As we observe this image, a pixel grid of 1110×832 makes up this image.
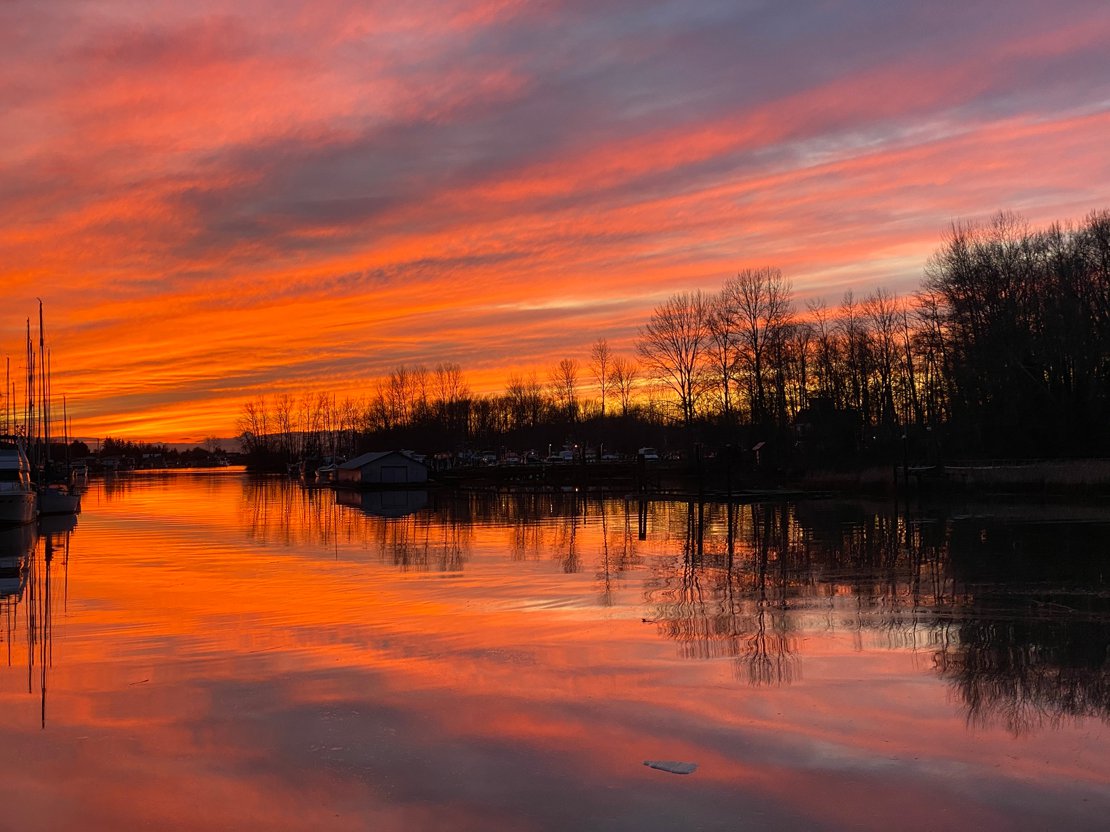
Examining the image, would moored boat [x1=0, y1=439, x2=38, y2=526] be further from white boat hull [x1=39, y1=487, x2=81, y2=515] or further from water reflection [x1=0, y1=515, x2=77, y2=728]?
white boat hull [x1=39, y1=487, x2=81, y2=515]

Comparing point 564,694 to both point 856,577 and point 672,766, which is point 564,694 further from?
point 856,577

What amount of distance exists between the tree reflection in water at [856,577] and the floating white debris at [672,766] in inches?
124

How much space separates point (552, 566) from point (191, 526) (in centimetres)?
2285

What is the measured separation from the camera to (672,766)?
9.05 meters

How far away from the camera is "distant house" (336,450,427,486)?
85.8 metres

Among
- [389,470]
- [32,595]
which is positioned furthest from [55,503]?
[389,470]

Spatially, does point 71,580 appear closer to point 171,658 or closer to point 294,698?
point 171,658

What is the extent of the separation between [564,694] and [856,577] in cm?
1138

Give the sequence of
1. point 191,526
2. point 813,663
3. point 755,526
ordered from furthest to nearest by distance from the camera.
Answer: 1. point 191,526
2. point 755,526
3. point 813,663

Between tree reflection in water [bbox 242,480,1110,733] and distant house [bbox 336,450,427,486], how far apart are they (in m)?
38.9

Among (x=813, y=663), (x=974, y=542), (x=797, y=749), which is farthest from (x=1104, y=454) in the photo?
(x=797, y=749)

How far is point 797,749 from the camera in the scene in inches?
374

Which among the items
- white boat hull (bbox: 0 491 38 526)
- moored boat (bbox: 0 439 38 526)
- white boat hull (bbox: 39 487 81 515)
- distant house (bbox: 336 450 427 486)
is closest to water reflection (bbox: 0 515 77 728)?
white boat hull (bbox: 0 491 38 526)

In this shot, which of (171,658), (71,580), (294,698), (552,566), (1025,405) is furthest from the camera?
(1025,405)
